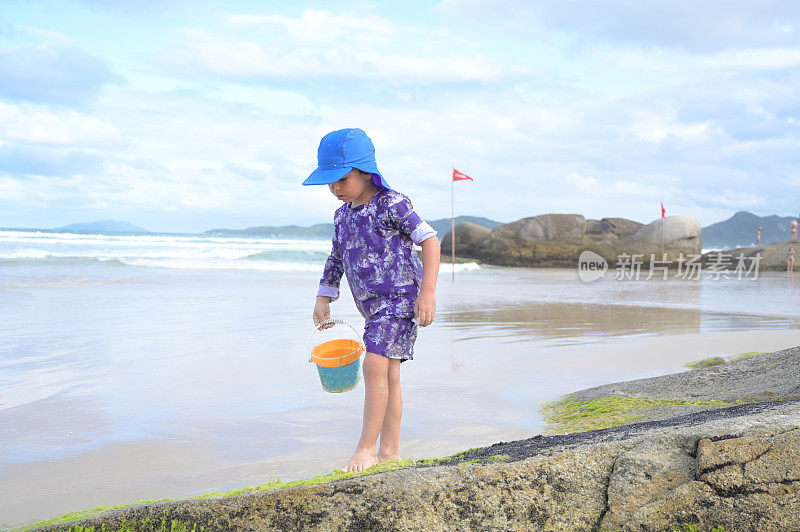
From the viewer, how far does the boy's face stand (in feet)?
9.91

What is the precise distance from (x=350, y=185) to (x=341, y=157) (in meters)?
0.14

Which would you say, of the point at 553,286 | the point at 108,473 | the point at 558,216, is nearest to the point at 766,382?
the point at 108,473

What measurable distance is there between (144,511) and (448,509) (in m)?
0.89

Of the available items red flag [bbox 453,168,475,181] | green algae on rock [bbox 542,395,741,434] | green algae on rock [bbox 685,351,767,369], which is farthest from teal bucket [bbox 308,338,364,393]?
red flag [bbox 453,168,475,181]

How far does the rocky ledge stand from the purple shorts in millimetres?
984

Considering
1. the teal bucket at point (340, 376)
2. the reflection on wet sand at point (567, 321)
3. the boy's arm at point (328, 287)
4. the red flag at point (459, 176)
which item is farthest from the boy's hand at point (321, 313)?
the red flag at point (459, 176)

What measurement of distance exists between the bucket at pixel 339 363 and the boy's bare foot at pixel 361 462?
0.49 metres

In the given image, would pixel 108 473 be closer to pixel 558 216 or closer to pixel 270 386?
pixel 270 386

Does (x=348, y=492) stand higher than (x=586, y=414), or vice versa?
(x=348, y=492)

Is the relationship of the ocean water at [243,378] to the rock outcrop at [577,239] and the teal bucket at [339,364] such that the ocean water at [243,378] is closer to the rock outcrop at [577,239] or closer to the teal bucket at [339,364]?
the teal bucket at [339,364]

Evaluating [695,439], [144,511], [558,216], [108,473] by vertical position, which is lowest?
[108,473]

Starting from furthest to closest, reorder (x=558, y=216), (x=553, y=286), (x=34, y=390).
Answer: (x=558, y=216) → (x=553, y=286) → (x=34, y=390)

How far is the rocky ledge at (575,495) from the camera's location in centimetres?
168

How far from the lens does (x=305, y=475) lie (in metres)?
2.91
